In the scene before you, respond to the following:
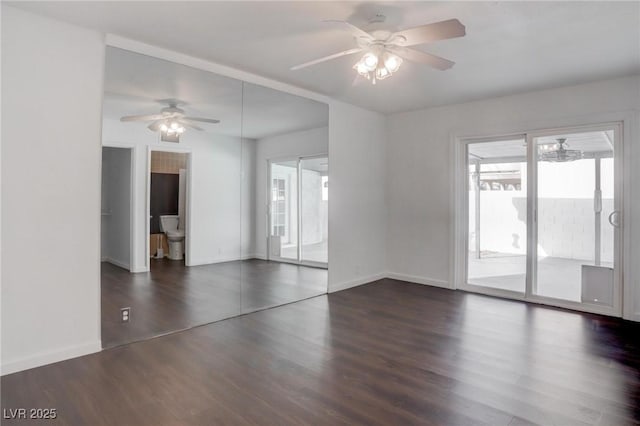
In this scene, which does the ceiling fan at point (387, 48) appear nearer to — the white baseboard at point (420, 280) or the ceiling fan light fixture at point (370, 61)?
the ceiling fan light fixture at point (370, 61)

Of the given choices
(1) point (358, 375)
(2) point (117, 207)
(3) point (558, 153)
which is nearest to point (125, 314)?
(2) point (117, 207)

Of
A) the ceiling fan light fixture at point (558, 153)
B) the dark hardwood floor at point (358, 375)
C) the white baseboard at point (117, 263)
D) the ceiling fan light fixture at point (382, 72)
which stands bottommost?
the dark hardwood floor at point (358, 375)

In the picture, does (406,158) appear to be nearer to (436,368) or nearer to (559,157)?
(559,157)

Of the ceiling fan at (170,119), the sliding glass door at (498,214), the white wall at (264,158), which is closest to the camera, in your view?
the ceiling fan at (170,119)

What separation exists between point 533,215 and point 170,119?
442 centimetres

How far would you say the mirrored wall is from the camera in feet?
10.6

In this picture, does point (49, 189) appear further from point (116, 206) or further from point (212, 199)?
point (212, 199)

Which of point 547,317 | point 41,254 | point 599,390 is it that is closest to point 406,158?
point 547,317

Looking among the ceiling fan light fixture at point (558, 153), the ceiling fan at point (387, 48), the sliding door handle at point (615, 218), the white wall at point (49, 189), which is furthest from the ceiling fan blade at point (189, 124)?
the sliding door handle at point (615, 218)

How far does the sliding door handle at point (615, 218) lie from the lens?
13.3 ft

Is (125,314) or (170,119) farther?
(170,119)

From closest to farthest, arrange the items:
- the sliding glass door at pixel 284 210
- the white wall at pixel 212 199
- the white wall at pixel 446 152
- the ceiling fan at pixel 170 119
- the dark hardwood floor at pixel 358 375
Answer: the dark hardwood floor at pixel 358 375 < the ceiling fan at pixel 170 119 < the white wall at pixel 212 199 < the white wall at pixel 446 152 < the sliding glass door at pixel 284 210

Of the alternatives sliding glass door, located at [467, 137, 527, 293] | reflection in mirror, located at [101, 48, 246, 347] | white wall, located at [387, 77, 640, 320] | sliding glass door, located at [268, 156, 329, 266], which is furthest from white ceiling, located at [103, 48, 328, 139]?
sliding glass door, located at [467, 137, 527, 293]

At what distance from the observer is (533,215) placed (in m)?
4.65
